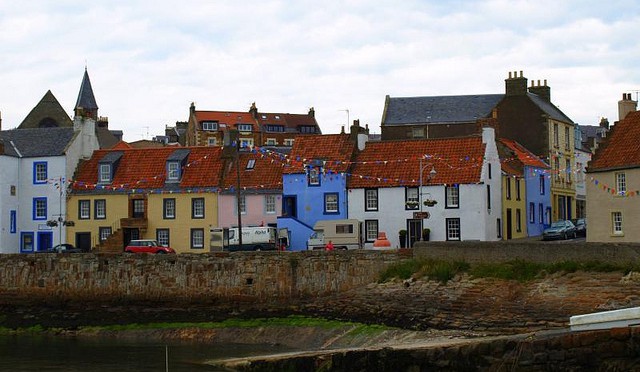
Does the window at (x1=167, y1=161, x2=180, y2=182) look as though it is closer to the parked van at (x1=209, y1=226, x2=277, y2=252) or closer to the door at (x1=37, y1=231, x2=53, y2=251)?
the parked van at (x1=209, y1=226, x2=277, y2=252)

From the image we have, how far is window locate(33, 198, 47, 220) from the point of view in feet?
223

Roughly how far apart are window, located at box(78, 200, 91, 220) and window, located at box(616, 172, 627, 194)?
32.7 meters

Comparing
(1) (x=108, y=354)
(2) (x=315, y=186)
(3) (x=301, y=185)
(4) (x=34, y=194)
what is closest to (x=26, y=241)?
(4) (x=34, y=194)

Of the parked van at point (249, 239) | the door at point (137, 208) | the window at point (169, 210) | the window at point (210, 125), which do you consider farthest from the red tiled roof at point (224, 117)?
the parked van at point (249, 239)

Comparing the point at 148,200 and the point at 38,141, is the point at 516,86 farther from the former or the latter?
the point at 38,141

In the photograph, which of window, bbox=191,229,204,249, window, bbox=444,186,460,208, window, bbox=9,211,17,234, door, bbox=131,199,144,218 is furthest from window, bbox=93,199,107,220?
window, bbox=444,186,460,208

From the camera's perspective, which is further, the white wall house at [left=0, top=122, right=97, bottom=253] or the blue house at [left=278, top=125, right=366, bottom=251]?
the white wall house at [left=0, top=122, right=97, bottom=253]

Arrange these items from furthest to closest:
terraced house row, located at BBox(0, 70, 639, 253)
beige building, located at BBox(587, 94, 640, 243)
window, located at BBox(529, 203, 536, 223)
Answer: window, located at BBox(529, 203, 536, 223) < terraced house row, located at BBox(0, 70, 639, 253) < beige building, located at BBox(587, 94, 640, 243)

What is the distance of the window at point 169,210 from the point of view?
65750 millimetres

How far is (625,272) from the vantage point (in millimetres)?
37344

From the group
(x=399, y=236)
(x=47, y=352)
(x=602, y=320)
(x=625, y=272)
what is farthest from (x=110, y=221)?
(x=602, y=320)

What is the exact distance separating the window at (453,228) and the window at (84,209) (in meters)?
22.7

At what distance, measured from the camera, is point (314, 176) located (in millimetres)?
63500

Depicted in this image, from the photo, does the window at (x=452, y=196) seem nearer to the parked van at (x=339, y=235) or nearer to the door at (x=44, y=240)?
the parked van at (x=339, y=235)
